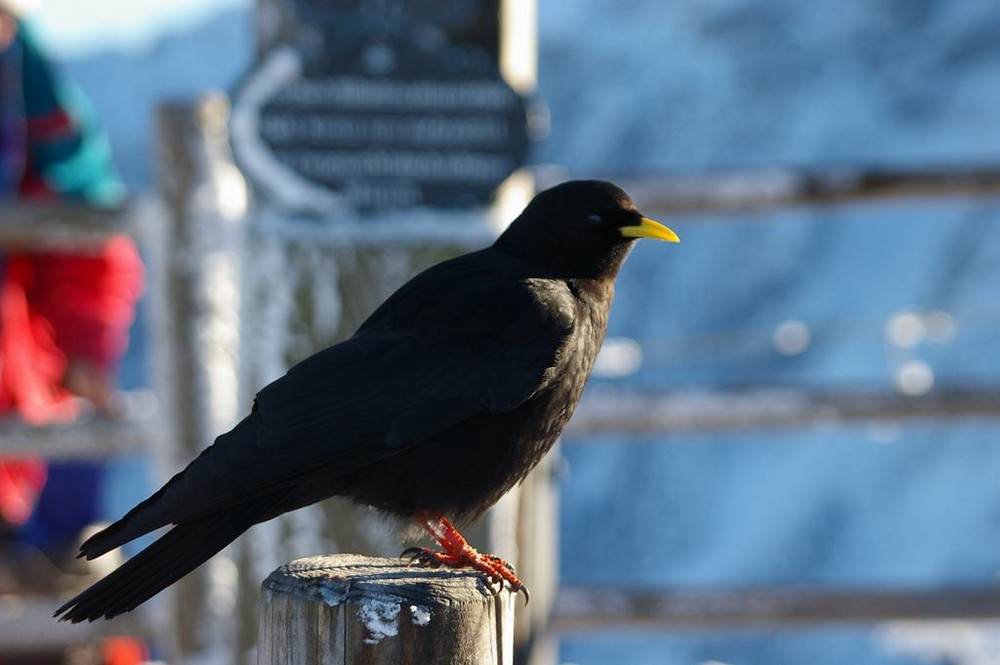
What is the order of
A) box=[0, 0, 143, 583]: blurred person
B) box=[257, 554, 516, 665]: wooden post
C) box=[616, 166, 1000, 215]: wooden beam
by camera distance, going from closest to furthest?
box=[257, 554, 516, 665]: wooden post < box=[616, 166, 1000, 215]: wooden beam < box=[0, 0, 143, 583]: blurred person

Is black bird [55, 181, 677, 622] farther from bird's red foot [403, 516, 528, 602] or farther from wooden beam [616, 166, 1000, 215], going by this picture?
wooden beam [616, 166, 1000, 215]

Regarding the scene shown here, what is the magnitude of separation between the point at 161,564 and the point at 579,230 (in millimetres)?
1128

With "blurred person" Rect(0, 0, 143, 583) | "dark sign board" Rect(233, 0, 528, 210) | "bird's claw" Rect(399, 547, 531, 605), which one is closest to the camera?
"bird's claw" Rect(399, 547, 531, 605)

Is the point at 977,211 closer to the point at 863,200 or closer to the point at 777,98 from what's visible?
the point at 777,98

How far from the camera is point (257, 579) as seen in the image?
3.59 metres

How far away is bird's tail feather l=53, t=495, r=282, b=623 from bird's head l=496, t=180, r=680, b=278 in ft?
2.63

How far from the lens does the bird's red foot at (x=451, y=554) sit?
247 centimetres

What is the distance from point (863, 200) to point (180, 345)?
6.00 feet

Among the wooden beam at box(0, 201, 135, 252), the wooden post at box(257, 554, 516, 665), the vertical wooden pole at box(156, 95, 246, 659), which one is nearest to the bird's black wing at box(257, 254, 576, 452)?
the wooden post at box(257, 554, 516, 665)

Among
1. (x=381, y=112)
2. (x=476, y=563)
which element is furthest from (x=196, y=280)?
(x=476, y=563)

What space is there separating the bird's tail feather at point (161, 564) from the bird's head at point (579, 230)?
2.63ft

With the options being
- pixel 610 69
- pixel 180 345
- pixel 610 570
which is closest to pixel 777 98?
pixel 610 69

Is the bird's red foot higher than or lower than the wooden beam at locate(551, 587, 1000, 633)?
higher

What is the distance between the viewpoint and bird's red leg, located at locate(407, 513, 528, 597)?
2.48m
